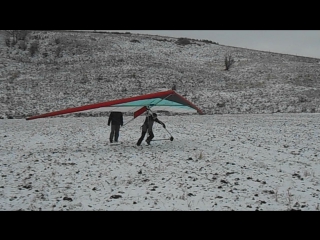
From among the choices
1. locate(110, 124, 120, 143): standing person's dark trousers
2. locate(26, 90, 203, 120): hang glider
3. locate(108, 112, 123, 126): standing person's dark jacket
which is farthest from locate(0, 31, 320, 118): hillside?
locate(108, 112, 123, 126): standing person's dark jacket

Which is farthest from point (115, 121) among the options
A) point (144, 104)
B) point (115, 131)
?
point (144, 104)

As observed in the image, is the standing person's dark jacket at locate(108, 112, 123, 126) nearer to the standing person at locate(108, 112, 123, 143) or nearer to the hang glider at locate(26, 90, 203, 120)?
the standing person at locate(108, 112, 123, 143)

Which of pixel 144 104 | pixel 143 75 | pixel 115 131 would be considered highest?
pixel 143 75

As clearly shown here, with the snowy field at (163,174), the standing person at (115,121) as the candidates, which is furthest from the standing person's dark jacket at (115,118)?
the snowy field at (163,174)

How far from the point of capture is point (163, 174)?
7.95 metres

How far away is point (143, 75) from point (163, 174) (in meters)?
29.8

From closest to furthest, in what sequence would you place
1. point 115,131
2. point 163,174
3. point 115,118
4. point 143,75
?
point 163,174 → point 115,118 → point 115,131 → point 143,75

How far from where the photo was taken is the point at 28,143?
12.6m

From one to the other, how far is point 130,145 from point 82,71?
27.7m

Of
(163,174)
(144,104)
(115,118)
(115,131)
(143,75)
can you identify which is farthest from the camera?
(143,75)

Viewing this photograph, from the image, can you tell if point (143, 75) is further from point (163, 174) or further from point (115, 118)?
point (163, 174)

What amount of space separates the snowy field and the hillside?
14.9 m

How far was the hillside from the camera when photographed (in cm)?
2855

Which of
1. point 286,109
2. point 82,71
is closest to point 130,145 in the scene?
point 286,109
